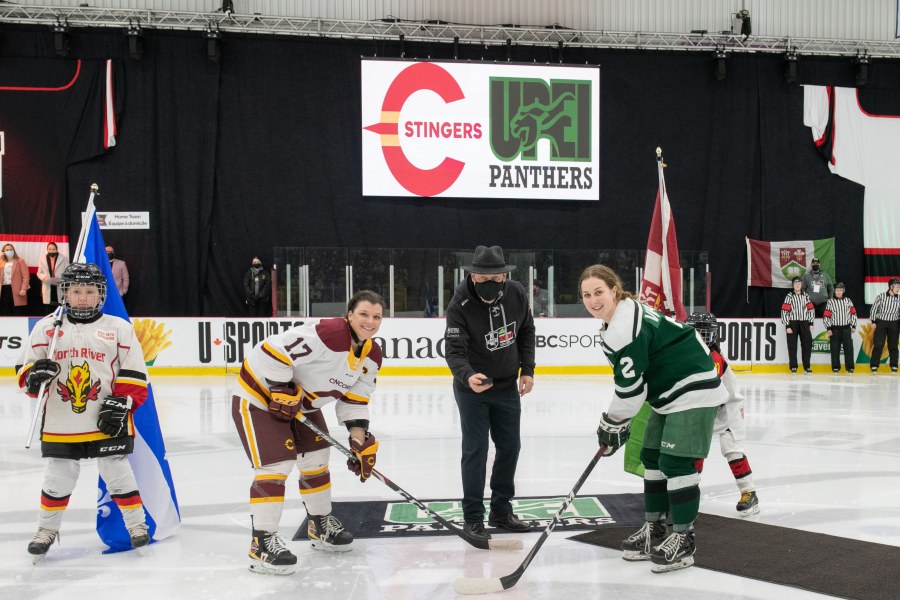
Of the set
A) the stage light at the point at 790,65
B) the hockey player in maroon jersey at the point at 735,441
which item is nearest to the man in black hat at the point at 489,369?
the hockey player in maroon jersey at the point at 735,441

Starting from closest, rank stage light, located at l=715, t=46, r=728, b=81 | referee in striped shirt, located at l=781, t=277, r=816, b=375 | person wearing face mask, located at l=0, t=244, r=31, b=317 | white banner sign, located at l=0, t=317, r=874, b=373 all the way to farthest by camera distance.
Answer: white banner sign, located at l=0, t=317, r=874, b=373 < referee in striped shirt, located at l=781, t=277, r=816, b=375 < person wearing face mask, located at l=0, t=244, r=31, b=317 < stage light, located at l=715, t=46, r=728, b=81

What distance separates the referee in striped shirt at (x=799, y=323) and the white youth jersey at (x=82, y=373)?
35.0 ft

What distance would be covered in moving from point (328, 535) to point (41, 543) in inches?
50.5

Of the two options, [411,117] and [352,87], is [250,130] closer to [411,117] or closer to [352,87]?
[352,87]

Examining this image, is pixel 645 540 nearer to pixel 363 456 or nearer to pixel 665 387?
pixel 665 387

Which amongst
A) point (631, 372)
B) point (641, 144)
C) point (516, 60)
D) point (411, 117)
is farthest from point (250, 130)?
point (631, 372)

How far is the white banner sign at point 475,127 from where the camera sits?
44.0 ft

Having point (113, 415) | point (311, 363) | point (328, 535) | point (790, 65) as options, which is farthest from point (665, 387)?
point (790, 65)

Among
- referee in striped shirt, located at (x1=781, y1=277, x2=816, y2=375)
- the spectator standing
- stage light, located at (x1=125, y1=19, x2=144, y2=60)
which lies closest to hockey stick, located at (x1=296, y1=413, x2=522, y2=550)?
the spectator standing

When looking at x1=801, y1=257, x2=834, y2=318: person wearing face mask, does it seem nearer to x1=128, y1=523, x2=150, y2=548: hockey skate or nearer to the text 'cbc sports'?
the text 'cbc sports'

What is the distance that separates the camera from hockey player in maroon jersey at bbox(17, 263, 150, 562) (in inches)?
143

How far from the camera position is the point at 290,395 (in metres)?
3.43

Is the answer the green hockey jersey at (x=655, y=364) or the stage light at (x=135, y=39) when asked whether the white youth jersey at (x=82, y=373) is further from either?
the stage light at (x=135, y=39)

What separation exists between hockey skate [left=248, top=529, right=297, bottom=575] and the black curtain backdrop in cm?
1053
